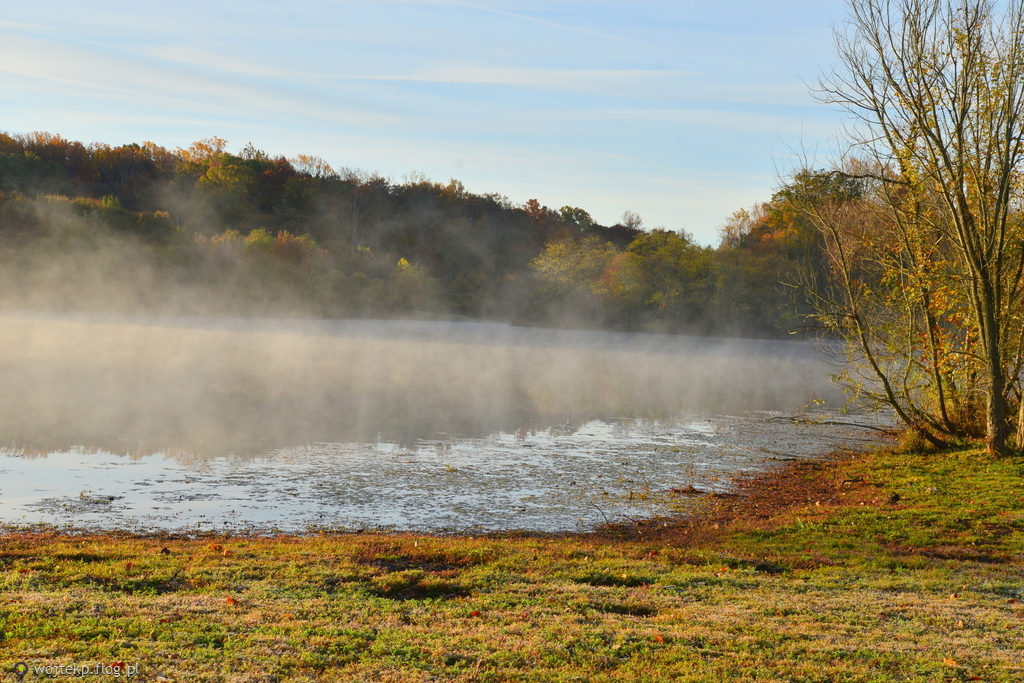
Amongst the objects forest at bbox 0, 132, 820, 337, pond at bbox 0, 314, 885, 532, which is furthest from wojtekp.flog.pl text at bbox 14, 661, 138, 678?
forest at bbox 0, 132, 820, 337

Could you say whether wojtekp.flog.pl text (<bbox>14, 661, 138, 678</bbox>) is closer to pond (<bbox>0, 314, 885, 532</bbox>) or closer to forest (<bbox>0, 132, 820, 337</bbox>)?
pond (<bbox>0, 314, 885, 532</bbox>)

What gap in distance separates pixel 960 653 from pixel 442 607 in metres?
4.47

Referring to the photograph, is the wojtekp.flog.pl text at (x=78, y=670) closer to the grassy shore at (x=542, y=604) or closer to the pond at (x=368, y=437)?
the grassy shore at (x=542, y=604)

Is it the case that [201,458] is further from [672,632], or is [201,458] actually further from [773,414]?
[773,414]

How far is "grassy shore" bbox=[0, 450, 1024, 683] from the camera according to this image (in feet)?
19.7

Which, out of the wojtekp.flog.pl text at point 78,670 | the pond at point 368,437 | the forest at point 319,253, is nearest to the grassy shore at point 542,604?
the wojtekp.flog.pl text at point 78,670

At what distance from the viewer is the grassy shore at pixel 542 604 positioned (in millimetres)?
6008

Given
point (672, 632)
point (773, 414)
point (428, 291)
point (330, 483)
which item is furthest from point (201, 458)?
point (428, 291)

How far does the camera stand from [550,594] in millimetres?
8148

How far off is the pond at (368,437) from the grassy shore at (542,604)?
2133mm

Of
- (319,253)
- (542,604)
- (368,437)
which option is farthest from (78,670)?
(319,253)

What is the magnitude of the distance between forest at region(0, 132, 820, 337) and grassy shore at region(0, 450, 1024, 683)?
56772 millimetres

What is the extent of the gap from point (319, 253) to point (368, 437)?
8265 centimetres

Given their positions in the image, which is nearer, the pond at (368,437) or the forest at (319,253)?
the pond at (368,437)
